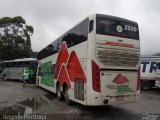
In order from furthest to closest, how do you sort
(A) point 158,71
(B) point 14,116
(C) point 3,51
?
(C) point 3,51 < (A) point 158,71 < (B) point 14,116

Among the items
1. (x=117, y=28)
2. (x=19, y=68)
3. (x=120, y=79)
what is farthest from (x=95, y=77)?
(x=19, y=68)

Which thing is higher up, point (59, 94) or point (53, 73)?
point (53, 73)

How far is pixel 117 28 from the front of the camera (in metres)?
10.7

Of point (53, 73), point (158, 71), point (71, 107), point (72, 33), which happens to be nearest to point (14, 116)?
point (71, 107)

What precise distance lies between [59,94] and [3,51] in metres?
37.6

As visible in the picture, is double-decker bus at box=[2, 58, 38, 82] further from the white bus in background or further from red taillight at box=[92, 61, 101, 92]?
red taillight at box=[92, 61, 101, 92]

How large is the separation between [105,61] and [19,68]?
26656mm

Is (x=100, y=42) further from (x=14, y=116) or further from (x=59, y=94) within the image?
(x=59, y=94)

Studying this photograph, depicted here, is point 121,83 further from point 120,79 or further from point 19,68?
point 19,68

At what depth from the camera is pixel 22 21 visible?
174ft

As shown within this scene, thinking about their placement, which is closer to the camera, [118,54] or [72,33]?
[118,54]

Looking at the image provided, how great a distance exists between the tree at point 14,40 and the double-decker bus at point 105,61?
40295mm

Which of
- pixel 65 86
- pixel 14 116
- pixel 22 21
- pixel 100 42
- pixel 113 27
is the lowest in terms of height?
pixel 14 116

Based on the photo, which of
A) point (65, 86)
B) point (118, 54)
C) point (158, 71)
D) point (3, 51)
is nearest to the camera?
point (118, 54)
